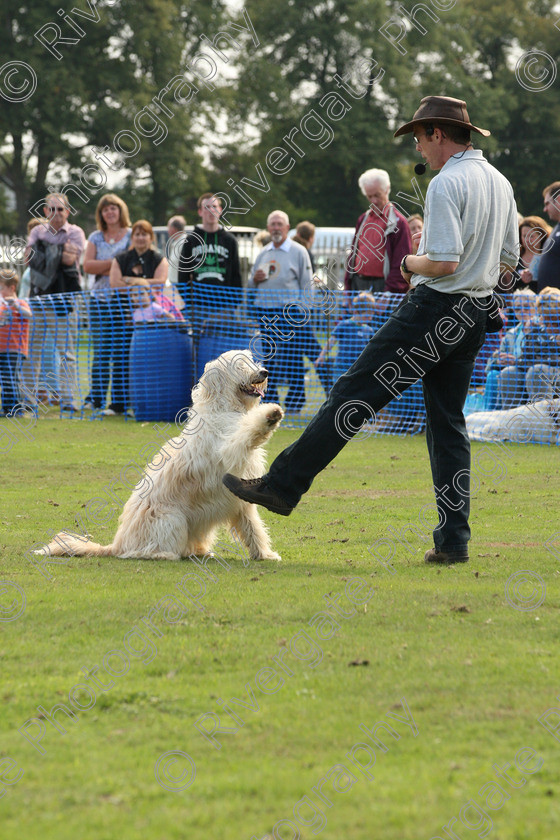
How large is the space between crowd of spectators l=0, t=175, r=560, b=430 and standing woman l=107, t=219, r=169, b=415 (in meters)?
0.02

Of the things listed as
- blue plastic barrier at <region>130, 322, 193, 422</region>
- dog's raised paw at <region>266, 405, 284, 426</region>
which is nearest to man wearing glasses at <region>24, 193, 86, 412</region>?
blue plastic barrier at <region>130, 322, 193, 422</region>

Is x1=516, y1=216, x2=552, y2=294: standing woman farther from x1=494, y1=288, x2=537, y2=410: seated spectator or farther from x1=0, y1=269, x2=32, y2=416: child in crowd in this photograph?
x1=0, y1=269, x2=32, y2=416: child in crowd

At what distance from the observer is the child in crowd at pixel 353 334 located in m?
12.5

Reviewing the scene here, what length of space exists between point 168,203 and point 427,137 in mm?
39022

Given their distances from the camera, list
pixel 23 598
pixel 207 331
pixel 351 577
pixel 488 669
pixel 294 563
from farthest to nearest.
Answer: pixel 207 331
pixel 294 563
pixel 351 577
pixel 23 598
pixel 488 669

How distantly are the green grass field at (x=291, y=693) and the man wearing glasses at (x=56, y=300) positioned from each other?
7731 mm

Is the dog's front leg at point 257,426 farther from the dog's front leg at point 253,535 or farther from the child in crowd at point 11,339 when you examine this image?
the child in crowd at point 11,339

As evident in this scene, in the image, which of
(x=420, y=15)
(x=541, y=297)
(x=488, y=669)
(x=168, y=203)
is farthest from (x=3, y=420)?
(x=420, y=15)

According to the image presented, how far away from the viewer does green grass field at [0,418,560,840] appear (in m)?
2.80

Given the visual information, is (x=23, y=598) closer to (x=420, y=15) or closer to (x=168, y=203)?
(x=168, y=203)

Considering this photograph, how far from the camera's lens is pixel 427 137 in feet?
18.4

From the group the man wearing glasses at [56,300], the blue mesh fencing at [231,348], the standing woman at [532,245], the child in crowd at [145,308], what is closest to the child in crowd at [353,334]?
the blue mesh fencing at [231,348]

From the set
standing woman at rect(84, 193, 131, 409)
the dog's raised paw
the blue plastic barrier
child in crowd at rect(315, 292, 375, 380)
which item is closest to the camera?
the dog's raised paw

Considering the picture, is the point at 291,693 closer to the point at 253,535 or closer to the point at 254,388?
the point at 253,535
